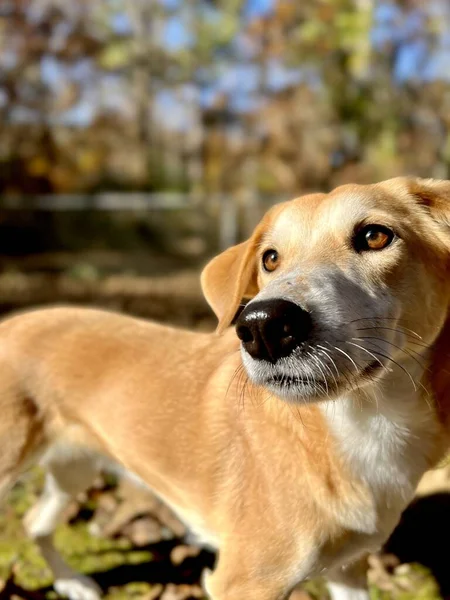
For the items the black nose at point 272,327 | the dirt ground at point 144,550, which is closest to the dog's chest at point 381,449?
the black nose at point 272,327

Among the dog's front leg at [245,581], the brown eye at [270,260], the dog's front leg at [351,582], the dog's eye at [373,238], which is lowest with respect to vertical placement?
the dog's front leg at [351,582]

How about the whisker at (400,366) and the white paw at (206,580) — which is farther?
the white paw at (206,580)

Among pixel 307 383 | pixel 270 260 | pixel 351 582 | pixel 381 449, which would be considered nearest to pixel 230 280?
pixel 270 260

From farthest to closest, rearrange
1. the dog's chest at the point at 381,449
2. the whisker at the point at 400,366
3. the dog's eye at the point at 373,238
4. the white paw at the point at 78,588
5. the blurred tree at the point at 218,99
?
1. the blurred tree at the point at 218,99
2. the white paw at the point at 78,588
3. the dog's chest at the point at 381,449
4. the dog's eye at the point at 373,238
5. the whisker at the point at 400,366

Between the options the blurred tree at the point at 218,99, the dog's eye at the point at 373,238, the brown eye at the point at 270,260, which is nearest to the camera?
the dog's eye at the point at 373,238

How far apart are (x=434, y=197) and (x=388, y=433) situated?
86 cm

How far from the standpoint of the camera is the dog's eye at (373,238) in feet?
6.46

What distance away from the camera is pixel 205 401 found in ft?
7.89

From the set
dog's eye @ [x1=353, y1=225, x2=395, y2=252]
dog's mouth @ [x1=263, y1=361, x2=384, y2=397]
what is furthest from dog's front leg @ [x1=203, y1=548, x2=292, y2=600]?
dog's eye @ [x1=353, y1=225, x2=395, y2=252]

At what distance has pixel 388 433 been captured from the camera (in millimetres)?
2117

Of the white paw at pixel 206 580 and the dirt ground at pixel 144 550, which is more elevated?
the white paw at pixel 206 580

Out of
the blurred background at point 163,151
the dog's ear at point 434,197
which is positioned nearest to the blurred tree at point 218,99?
the blurred background at point 163,151

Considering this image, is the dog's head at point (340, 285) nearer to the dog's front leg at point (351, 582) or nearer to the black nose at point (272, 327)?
the black nose at point (272, 327)

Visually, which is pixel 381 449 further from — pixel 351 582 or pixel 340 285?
pixel 351 582
